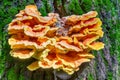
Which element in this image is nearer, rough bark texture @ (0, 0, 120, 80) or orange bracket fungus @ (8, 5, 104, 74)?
orange bracket fungus @ (8, 5, 104, 74)

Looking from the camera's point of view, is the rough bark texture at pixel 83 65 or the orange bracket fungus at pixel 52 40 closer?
the orange bracket fungus at pixel 52 40

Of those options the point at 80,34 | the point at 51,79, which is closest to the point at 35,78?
the point at 51,79

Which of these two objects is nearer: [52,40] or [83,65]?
[52,40]

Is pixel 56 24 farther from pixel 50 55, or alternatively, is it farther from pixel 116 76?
pixel 116 76

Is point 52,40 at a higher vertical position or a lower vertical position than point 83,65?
higher
